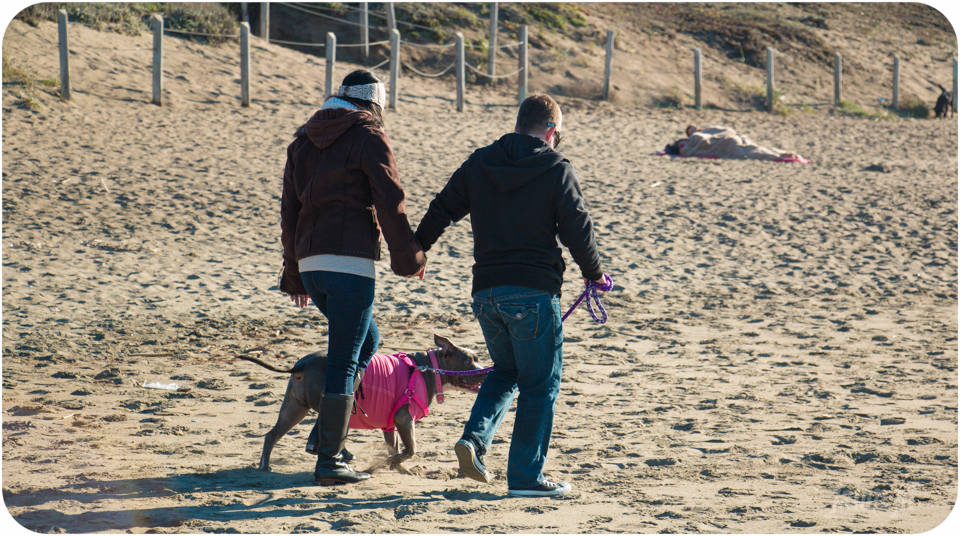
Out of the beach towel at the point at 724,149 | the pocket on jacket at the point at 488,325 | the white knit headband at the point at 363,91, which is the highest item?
the beach towel at the point at 724,149

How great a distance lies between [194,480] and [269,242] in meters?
5.46

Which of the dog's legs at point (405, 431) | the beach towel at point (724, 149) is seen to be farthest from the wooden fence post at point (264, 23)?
the dog's legs at point (405, 431)

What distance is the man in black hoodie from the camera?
11.1ft

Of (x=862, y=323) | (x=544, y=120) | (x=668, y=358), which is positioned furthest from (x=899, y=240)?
(x=544, y=120)

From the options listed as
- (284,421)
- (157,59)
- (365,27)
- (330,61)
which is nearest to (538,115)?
(284,421)

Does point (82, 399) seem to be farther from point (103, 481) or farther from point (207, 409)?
point (103, 481)

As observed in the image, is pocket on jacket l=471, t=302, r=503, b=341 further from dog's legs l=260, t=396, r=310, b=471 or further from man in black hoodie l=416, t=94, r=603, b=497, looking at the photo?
dog's legs l=260, t=396, r=310, b=471

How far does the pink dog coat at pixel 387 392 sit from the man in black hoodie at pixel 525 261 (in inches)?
15.4

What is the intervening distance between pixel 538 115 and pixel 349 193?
2.94 ft

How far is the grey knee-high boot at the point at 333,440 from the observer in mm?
3521

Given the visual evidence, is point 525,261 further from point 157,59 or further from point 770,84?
point 770,84

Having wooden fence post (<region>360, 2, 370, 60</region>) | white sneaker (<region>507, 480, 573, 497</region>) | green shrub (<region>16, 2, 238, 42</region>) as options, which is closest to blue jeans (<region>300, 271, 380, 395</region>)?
white sneaker (<region>507, 480, 573, 497</region>)

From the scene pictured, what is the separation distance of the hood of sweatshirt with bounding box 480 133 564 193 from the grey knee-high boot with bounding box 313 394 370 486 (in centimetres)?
118

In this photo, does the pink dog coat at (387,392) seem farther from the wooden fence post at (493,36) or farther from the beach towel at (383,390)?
the wooden fence post at (493,36)
